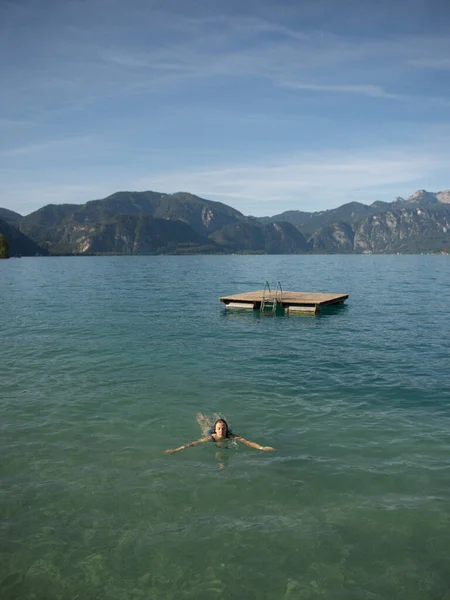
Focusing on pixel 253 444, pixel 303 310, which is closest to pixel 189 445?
pixel 253 444

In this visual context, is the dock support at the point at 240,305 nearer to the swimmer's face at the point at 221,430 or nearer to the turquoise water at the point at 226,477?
the turquoise water at the point at 226,477

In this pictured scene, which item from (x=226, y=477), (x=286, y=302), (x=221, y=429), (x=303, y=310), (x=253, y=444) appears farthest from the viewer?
(x=286, y=302)

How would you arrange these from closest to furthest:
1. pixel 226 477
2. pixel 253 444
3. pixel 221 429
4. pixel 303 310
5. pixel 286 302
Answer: pixel 226 477
pixel 253 444
pixel 221 429
pixel 303 310
pixel 286 302

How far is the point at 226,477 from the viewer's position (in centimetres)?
1195

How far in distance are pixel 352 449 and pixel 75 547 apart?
26.6ft

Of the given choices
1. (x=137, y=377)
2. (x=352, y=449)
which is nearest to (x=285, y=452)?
(x=352, y=449)

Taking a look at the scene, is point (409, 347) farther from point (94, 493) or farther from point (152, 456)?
point (94, 493)

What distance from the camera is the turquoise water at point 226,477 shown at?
855cm

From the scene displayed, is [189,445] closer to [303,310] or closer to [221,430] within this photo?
[221,430]

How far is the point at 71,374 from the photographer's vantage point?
840 inches

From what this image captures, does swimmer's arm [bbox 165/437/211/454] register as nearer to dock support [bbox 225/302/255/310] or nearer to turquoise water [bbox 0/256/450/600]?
turquoise water [bbox 0/256/450/600]

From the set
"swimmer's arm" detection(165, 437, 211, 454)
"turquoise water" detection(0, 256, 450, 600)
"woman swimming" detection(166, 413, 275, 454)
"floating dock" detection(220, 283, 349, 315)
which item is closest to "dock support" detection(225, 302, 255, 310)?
"floating dock" detection(220, 283, 349, 315)

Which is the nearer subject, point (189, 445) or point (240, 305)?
point (189, 445)

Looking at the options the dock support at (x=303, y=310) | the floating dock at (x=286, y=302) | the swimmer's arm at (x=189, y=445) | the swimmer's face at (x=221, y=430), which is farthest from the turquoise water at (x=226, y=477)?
the floating dock at (x=286, y=302)
